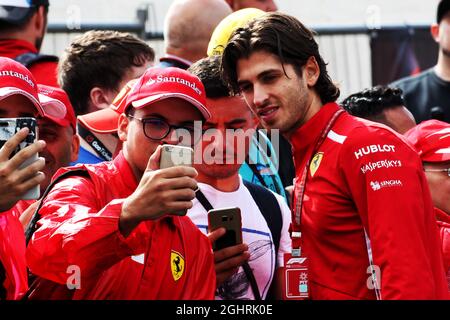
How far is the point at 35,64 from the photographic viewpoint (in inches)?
244

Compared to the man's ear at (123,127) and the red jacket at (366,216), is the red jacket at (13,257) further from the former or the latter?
the red jacket at (366,216)

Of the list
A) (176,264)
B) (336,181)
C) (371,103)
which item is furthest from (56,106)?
(371,103)

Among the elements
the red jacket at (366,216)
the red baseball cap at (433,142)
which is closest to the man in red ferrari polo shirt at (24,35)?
the red baseball cap at (433,142)

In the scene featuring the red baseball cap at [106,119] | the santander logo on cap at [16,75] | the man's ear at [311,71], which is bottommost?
the santander logo on cap at [16,75]

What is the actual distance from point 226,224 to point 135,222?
0.86 meters

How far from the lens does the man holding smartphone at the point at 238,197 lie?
483cm

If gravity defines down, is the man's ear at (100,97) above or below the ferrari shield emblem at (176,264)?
above

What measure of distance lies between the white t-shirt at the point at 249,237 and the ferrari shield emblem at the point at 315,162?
0.60m

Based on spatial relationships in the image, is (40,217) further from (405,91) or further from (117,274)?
(405,91)

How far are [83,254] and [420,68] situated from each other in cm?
484

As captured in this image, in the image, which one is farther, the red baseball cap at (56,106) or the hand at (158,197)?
the red baseball cap at (56,106)

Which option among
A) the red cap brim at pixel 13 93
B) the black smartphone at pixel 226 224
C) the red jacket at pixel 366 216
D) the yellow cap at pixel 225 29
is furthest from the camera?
the yellow cap at pixel 225 29

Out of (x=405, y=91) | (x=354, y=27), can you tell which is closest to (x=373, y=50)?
(x=354, y=27)

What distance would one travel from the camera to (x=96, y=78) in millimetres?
5969
